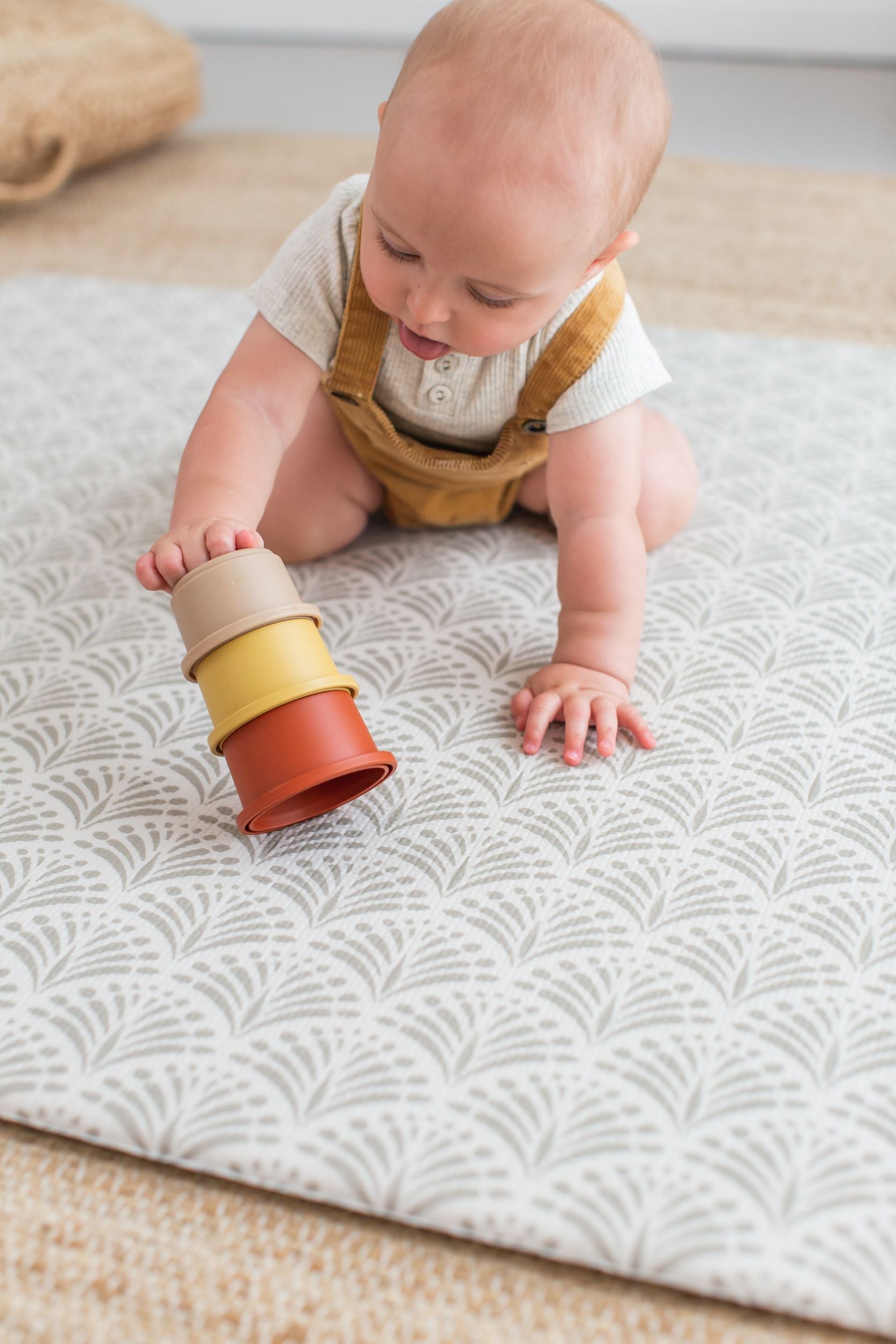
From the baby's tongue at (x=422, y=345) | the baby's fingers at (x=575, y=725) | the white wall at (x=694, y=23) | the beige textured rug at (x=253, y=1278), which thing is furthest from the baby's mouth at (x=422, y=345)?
the white wall at (x=694, y=23)

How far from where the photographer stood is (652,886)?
0.59 metres

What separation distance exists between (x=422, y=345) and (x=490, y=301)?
0.19 feet

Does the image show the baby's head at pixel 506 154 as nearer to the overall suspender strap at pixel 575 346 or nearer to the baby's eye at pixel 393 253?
the baby's eye at pixel 393 253

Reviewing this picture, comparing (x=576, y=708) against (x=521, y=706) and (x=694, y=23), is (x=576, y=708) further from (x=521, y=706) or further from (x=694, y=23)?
(x=694, y=23)

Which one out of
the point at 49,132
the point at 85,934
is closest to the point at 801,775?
the point at 85,934

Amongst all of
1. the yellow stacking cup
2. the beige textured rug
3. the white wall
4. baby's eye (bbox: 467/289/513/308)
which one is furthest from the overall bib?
the white wall

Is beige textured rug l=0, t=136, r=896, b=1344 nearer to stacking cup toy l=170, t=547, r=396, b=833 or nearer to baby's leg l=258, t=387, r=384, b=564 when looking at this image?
stacking cup toy l=170, t=547, r=396, b=833

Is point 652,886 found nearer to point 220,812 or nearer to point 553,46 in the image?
point 220,812

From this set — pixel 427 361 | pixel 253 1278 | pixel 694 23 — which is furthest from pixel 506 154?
pixel 694 23

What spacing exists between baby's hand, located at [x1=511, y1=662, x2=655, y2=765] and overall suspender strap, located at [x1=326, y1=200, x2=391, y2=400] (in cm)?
21

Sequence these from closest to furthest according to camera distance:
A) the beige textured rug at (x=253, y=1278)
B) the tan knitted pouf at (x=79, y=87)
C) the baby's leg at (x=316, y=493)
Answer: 1. the beige textured rug at (x=253, y=1278)
2. the baby's leg at (x=316, y=493)
3. the tan knitted pouf at (x=79, y=87)

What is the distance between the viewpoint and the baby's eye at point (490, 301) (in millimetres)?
601

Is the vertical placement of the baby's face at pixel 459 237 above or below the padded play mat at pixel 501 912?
above

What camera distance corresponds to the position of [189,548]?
64 cm
